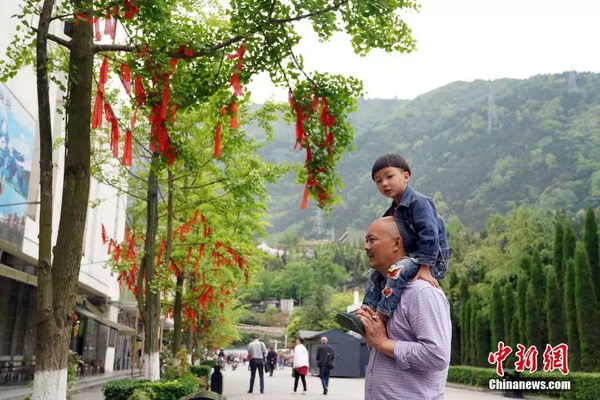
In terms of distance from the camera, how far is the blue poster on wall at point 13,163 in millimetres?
16672

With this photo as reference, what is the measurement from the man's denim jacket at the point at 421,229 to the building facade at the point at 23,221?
9506mm

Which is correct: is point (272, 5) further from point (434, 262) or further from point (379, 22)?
point (434, 262)

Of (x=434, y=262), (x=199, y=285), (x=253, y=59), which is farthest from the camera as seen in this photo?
(x=199, y=285)

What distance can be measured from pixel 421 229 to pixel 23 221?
17943 millimetres

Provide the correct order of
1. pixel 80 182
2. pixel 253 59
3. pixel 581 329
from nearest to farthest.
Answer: pixel 80 182
pixel 253 59
pixel 581 329

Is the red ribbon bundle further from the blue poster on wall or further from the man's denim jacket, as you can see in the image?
the blue poster on wall

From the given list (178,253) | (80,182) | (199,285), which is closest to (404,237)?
(80,182)

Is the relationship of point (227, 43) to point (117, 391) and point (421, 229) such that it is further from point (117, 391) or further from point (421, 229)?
point (117, 391)

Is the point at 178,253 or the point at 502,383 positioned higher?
the point at 178,253

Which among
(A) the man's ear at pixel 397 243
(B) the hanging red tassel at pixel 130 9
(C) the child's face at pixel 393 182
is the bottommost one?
(A) the man's ear at pixel 397 243

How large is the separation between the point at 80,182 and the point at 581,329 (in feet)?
71.8

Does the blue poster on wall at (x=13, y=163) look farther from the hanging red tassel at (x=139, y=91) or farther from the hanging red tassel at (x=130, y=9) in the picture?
the hanging red tassel at (x=130, y=9)

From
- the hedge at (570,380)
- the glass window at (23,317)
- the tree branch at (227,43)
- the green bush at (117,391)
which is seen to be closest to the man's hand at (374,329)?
the tree branch at (227,43)

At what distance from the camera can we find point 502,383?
2516 centimetres
